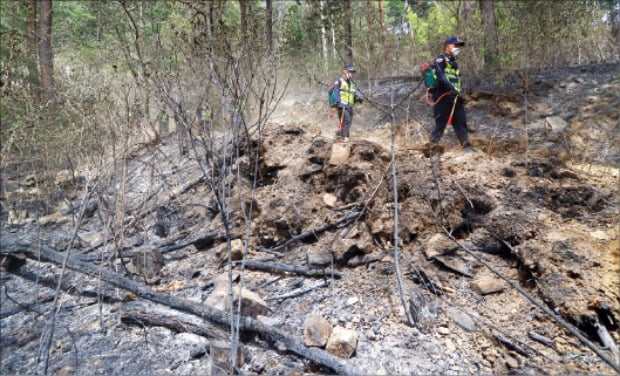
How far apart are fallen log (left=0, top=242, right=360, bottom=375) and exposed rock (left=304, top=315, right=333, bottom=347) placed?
70 mm

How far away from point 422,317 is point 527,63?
6.31 meters

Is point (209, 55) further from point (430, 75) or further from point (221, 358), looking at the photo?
point (430, 75)

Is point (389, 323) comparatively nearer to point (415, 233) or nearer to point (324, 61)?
point (415, 233)

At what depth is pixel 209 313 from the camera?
8.91ft

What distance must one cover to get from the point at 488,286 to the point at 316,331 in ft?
4.64

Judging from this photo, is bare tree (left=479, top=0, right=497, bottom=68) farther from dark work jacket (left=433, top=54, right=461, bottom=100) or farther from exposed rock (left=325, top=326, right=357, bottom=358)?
exposed rock (left=325, top=326, right=357, bottom=358)

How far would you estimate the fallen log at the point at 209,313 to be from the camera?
2139 millimetres

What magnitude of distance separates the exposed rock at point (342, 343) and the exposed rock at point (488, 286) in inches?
43.3

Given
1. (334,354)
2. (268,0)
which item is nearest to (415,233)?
(334,354)

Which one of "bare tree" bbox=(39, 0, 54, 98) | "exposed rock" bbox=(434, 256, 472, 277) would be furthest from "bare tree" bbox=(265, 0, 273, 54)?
"bare tree" bbox=(39, 0, 54, 98)

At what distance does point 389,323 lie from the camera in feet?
8.09

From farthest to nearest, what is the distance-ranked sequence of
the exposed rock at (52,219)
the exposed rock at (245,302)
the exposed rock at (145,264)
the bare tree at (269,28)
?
the exposed rock at (52,219), the exposed rock at (145,264), the bare tree at (269,28), the exposed rock at (245,302)

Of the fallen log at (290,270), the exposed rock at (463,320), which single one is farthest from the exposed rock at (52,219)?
the exposed rock at (463,320)

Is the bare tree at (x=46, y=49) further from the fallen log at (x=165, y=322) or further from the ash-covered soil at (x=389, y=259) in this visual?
the fallen log at (x=165, y=322)
